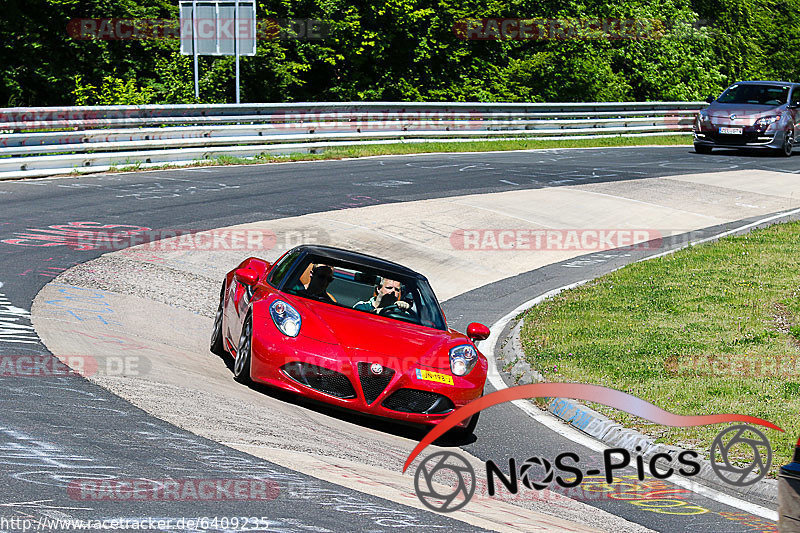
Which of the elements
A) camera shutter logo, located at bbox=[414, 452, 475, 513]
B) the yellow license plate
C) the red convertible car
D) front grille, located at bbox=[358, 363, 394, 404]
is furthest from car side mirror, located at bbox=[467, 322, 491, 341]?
camera shutter logo, located at bbox=[414, 452, 475, 513]

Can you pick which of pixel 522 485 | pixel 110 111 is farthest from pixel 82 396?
pixel 110 111

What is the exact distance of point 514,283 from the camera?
15.5 meters

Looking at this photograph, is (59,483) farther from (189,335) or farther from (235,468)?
(189,335)

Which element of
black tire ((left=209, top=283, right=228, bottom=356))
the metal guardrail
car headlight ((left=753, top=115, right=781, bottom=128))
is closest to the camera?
black tire ((left=209, top=283, right=228, bottom=356))

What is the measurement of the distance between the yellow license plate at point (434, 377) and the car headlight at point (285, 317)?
102 centimetres

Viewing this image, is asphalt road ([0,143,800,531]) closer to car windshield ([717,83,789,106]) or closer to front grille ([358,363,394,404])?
front grille ([358,363,394,404])

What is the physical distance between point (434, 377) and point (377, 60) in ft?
102

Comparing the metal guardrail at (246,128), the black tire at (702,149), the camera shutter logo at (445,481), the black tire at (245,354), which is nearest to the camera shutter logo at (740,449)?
the camera shutter logo at (445,481)

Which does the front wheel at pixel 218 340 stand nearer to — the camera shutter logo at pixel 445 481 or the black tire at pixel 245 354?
the black tire at pixel 245 354

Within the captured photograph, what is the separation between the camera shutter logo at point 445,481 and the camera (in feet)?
19.6

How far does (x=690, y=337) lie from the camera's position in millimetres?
11141

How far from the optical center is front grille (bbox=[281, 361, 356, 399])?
25.6ft

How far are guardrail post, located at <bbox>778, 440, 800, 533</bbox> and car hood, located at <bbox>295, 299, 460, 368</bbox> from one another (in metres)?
4.15

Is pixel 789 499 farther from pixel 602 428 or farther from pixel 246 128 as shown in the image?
pixel 246 128
